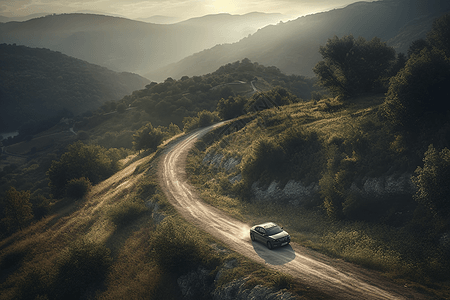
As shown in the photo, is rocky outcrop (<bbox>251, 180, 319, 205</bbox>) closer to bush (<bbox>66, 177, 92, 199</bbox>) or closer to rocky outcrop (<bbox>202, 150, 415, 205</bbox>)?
rocky outcrop (<bbox>202, 150, 415, 205</bbox>)

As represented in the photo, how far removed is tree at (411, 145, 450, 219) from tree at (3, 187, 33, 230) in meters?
57.4

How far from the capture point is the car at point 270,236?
72.6 feet

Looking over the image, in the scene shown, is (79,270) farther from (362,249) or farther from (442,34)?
(442,34)

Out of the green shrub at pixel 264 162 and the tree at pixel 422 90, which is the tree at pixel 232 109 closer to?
the green shrub at pixel 264 162

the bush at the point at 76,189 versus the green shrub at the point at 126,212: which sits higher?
the green shrub at the point at 126,212

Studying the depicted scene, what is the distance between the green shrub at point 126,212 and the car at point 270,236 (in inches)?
766

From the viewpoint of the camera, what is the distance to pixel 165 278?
888 inches

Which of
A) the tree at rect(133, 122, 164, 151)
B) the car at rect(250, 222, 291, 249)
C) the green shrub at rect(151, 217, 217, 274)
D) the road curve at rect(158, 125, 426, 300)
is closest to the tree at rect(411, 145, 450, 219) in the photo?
the road curve at rect(158, 125, 426, 300)

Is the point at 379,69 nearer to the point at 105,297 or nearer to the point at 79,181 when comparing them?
the point at 105,297

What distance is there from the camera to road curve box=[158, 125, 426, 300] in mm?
15727

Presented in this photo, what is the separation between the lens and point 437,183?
60.0 feet

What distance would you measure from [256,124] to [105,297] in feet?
145

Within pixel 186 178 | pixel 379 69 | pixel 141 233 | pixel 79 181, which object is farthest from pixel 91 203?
pixel 379 69

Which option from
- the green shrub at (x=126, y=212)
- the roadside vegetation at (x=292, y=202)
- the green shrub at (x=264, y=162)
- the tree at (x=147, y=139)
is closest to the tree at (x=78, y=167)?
the roadside vegetation at (x=292, y=202)
